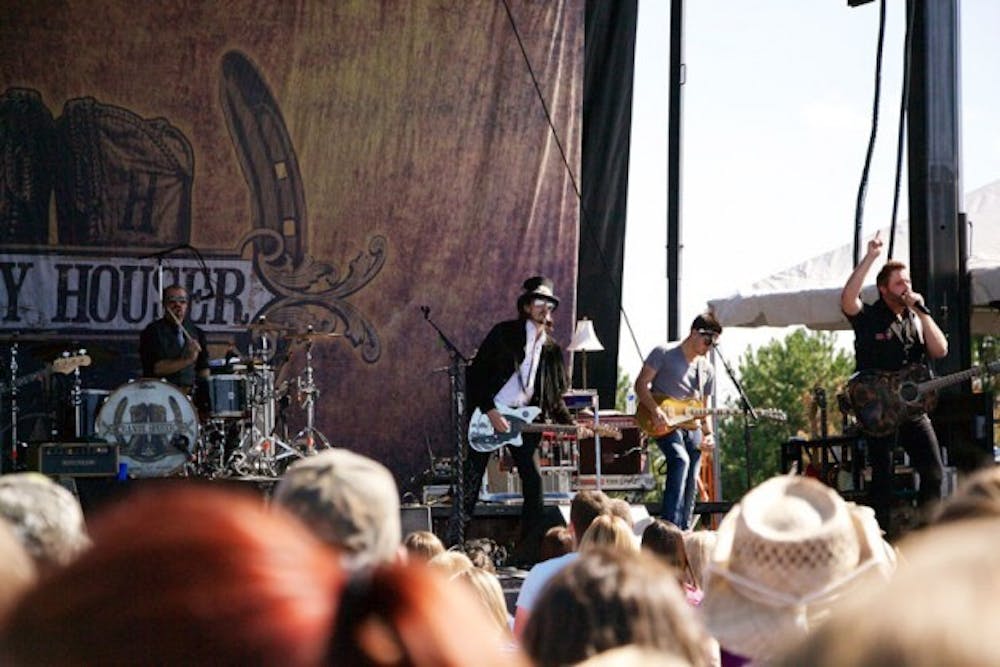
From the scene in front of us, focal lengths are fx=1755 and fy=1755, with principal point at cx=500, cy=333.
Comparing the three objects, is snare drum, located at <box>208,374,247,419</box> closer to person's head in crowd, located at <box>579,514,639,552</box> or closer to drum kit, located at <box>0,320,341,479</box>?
drum kit, located at <box>0,320,341,479</box>

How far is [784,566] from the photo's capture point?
3004 mm

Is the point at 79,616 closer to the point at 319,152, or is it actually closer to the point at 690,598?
the point at 690,598

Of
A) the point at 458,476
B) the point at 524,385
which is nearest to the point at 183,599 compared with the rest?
the point at 524,385

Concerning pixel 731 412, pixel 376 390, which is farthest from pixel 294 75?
pixel 731 412

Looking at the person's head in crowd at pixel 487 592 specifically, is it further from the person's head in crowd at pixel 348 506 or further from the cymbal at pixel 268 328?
the cymbal at pixel 268 328

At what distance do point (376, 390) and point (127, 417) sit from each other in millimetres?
3392

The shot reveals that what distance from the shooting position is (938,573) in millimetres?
896

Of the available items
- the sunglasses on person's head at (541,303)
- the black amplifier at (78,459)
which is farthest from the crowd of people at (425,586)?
the black amplifier at (78,459)

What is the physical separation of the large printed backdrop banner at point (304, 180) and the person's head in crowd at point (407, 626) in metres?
14.2

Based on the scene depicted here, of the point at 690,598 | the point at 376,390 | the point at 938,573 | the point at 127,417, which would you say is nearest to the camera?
the point at 938,573

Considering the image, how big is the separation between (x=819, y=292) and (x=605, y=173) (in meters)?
2.89

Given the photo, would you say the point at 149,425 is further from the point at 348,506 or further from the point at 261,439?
the point at 348,506

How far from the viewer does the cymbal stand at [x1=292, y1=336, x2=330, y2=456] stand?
14926 millimetres

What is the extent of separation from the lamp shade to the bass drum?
456 cm
